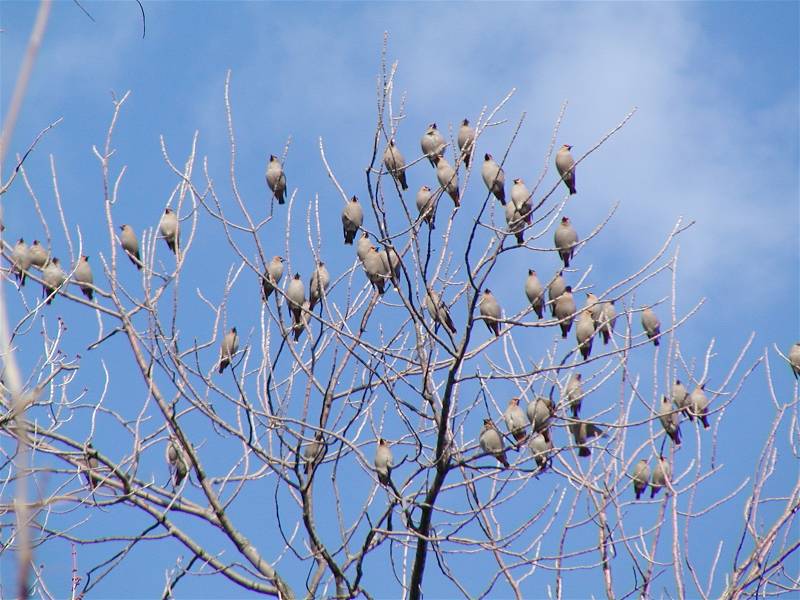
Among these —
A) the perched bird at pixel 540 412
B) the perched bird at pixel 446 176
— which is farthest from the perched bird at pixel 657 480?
the perched bird at pixel 446 176

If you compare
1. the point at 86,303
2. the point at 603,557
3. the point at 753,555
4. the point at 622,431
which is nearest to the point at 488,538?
the point at 603,557

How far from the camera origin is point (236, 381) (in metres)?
5.20

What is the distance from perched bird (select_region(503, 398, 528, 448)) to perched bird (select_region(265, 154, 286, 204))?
2221mm

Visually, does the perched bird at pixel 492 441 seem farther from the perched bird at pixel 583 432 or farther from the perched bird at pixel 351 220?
the perched bird at pixel 351 220

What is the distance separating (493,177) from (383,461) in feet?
6.96

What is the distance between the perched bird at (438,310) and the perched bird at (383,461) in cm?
76

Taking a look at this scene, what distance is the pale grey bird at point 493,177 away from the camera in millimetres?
6309

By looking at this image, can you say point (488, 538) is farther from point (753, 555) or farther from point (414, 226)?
point (414, 226)

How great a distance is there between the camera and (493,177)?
6.64m

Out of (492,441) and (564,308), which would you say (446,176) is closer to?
(564,308)

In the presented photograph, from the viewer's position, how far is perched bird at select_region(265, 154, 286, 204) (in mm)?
6891

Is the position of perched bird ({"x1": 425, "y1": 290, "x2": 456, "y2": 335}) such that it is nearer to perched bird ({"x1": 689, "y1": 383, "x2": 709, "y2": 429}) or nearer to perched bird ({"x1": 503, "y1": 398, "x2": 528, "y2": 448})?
perched bird ({"x1": 503, "y1": 398, "x2": 528, "y2": 448})

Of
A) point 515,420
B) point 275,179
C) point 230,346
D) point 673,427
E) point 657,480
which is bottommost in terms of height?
point 515,420

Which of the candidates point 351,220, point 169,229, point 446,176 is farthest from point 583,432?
point 169,229
